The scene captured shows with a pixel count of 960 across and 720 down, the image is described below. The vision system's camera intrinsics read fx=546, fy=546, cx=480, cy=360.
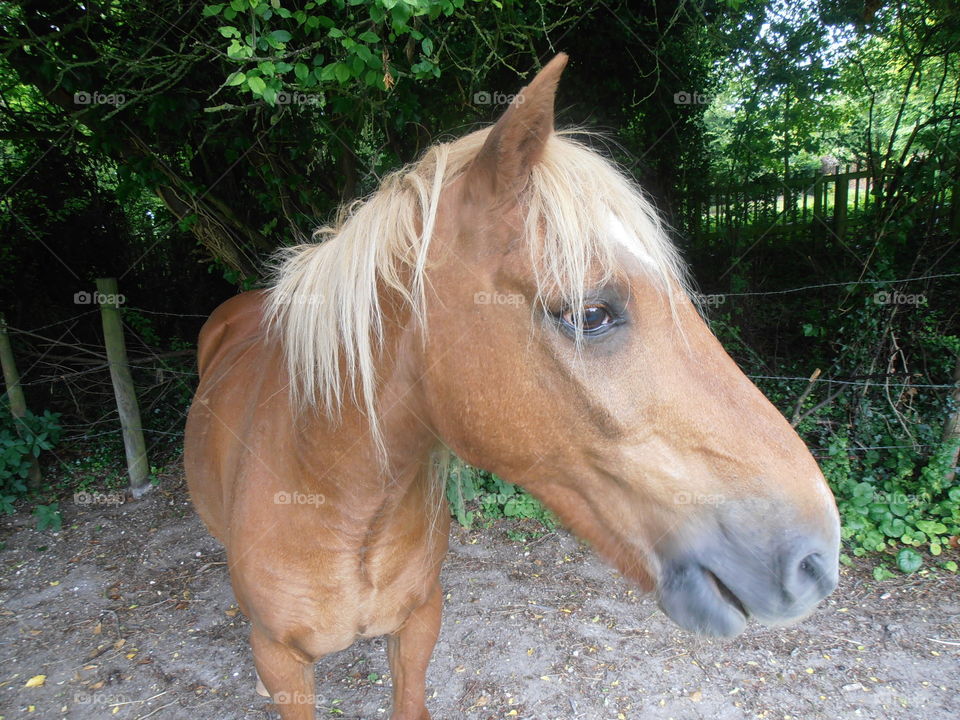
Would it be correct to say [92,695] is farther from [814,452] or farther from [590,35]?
[590,35]

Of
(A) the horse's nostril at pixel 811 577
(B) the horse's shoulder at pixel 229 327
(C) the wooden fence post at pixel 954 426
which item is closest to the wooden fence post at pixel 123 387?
(B) the horse's shoulder at pixel 229 327

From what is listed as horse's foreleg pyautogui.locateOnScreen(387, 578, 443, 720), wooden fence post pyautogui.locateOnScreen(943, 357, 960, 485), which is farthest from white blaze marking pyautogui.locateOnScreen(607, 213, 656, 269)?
wooden fence post pyautogui.locateOnScreen(943, 357, 960, 485)

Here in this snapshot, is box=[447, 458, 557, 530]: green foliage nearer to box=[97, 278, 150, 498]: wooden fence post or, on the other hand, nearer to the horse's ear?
box=[97, 278, 150, 498]: wooden fence post

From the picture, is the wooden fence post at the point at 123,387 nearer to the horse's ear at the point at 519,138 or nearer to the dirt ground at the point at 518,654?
the dirt ground at the point at 518,654

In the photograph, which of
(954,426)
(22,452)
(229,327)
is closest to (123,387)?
(22,452)

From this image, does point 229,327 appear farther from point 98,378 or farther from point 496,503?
point 98,378

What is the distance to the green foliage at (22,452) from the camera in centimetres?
423

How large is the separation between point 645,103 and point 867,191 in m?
2.56

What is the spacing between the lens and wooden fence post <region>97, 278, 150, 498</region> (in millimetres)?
4438

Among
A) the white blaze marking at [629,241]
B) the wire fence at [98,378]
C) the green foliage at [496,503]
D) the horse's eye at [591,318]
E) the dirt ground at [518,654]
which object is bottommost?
the dirt ground at [518,654]

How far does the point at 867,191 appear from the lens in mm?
5070

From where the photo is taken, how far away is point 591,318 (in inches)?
43.8

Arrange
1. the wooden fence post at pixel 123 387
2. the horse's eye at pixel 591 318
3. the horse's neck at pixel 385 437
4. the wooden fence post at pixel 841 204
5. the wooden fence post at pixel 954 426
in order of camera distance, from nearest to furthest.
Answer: the horse's eye at pixel 591 318, the horse's neck at pixel 385 437, the wooden fence post at pixel 954 426, the wooden fence post at pixel 123 387, the wooden fence post at pixel 841 204

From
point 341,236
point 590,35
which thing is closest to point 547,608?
point 341,236
